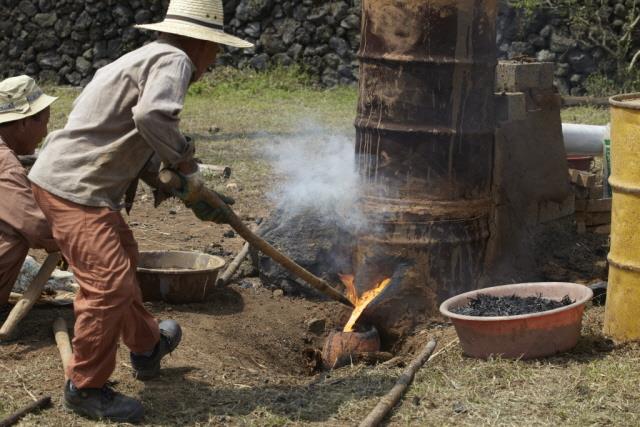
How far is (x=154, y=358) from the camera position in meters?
4.82

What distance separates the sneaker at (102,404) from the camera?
4.31 meters

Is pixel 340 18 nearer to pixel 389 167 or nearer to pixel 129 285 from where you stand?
pixel 389 167

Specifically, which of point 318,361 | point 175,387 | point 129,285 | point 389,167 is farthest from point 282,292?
point 129,285

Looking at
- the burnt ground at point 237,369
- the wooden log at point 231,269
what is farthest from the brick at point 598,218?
the wooden log at point 231,269

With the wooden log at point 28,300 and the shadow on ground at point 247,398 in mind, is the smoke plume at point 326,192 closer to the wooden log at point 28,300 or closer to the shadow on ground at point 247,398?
the shadow on ground at point 247,398

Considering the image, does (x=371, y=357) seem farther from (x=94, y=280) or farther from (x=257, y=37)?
(x=257, y=37)

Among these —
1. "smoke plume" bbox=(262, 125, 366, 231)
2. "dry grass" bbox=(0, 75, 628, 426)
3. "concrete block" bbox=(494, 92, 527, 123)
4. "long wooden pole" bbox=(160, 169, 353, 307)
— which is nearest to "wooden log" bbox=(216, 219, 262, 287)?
"smoke plume" bbox=(262, 125, 366, 231)

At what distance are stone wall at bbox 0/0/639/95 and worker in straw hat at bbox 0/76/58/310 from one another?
968cm

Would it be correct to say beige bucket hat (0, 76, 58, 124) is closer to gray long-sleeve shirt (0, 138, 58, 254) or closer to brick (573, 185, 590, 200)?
gray long-sleeve shirt (0, 138, 58, 254)

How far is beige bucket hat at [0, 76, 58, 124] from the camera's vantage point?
5566 mm

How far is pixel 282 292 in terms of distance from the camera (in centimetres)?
665

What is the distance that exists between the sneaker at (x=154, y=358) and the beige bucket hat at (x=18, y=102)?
61.2 inches

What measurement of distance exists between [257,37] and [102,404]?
39.7 ft

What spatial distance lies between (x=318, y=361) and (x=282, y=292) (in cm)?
91
